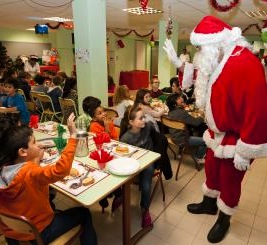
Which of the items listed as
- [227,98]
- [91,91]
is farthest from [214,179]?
[91,91]

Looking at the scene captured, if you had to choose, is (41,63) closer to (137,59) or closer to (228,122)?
(137,59)

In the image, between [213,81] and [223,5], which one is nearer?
[213,81]

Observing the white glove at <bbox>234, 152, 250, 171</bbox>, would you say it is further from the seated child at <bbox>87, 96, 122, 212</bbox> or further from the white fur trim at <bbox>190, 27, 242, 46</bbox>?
the seated child at <bbox>87, 96, 122, 212</bbox>

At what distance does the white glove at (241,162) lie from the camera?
164cm

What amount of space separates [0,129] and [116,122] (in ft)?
5.81

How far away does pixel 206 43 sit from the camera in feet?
5.73

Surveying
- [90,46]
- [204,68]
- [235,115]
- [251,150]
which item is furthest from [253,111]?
[90,46]

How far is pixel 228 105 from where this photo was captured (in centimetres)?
165

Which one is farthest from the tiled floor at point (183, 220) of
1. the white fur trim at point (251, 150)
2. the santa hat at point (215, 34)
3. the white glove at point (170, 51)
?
the santa hat at point (215, 34)

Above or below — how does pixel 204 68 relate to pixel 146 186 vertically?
above

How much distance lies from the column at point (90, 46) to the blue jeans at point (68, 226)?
207cm

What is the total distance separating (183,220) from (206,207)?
0.26m

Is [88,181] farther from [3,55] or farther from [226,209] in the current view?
[3,55]

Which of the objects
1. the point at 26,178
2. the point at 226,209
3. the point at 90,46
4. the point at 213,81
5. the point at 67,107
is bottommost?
the point at 226,209
